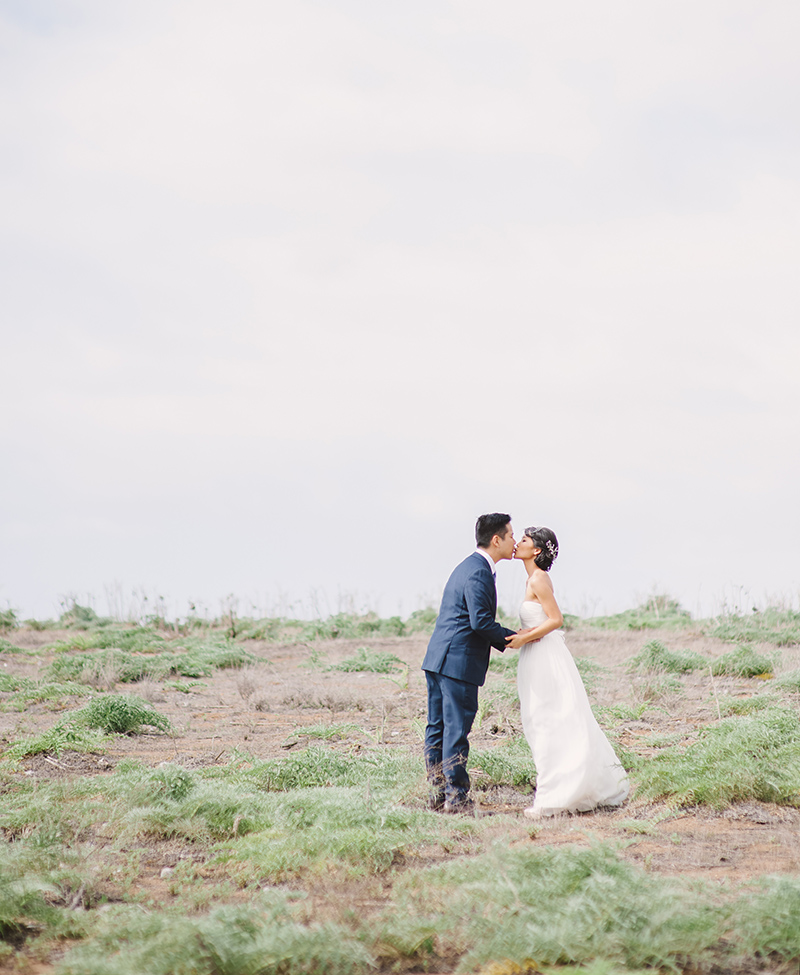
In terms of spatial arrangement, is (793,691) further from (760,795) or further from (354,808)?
(354,808)

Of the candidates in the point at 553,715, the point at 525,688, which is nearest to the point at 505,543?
the point at 525,688

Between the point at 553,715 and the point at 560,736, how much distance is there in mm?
157

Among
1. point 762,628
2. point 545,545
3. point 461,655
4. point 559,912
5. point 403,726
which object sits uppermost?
point 545,545

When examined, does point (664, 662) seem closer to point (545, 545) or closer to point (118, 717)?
point (545, 545)

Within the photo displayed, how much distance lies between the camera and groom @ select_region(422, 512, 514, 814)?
6.17 m

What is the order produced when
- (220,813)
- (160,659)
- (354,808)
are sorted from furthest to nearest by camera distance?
1. (160,659)
2. (220,813)
3. (354,808)

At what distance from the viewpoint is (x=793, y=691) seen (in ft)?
33.4

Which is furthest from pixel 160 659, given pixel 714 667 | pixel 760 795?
pixel 760 795

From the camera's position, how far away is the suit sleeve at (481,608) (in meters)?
6.14

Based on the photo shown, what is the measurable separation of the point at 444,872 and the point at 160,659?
11019mm

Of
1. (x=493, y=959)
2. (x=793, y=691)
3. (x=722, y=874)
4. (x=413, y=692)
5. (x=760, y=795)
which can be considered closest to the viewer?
(x=493, y=959)

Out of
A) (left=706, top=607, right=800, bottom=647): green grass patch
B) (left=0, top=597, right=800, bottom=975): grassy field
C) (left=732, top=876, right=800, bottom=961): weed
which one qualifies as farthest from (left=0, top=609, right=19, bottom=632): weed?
(left=732, top=876, right=800, bottom=961): weed

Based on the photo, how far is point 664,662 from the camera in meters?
12.8

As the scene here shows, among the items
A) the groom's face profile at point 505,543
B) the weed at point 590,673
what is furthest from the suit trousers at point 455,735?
the weed at point 590,673
